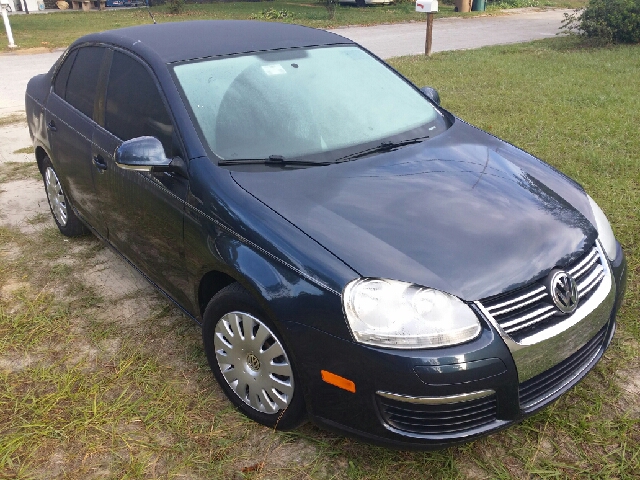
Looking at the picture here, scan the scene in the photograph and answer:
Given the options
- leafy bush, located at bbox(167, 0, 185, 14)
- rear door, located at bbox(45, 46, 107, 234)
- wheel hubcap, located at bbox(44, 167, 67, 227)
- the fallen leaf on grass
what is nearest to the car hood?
the fallen leaf on grass

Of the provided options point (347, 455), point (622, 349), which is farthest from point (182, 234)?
point (622, 349)

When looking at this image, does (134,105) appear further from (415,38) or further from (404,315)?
(415,38)

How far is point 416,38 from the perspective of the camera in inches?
674

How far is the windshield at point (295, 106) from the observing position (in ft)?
9.63

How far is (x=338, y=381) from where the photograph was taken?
2.23m

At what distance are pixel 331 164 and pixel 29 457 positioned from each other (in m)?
1.83

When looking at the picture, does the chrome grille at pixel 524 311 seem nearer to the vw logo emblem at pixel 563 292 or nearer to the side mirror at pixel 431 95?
the vw logo emblem at pixel 563 292

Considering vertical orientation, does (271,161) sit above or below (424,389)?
above

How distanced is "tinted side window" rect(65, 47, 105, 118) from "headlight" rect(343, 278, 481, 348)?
2.40m

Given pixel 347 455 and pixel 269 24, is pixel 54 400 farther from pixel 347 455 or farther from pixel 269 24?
pixel 269 24

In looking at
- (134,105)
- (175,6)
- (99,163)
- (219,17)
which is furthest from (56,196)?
(175,6)

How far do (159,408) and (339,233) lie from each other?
126cm

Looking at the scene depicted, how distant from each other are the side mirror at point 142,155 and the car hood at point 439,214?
39 centimetres

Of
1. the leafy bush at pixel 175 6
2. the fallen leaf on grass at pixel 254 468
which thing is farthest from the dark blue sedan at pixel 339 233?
the leafy bush at pixel 175 6
